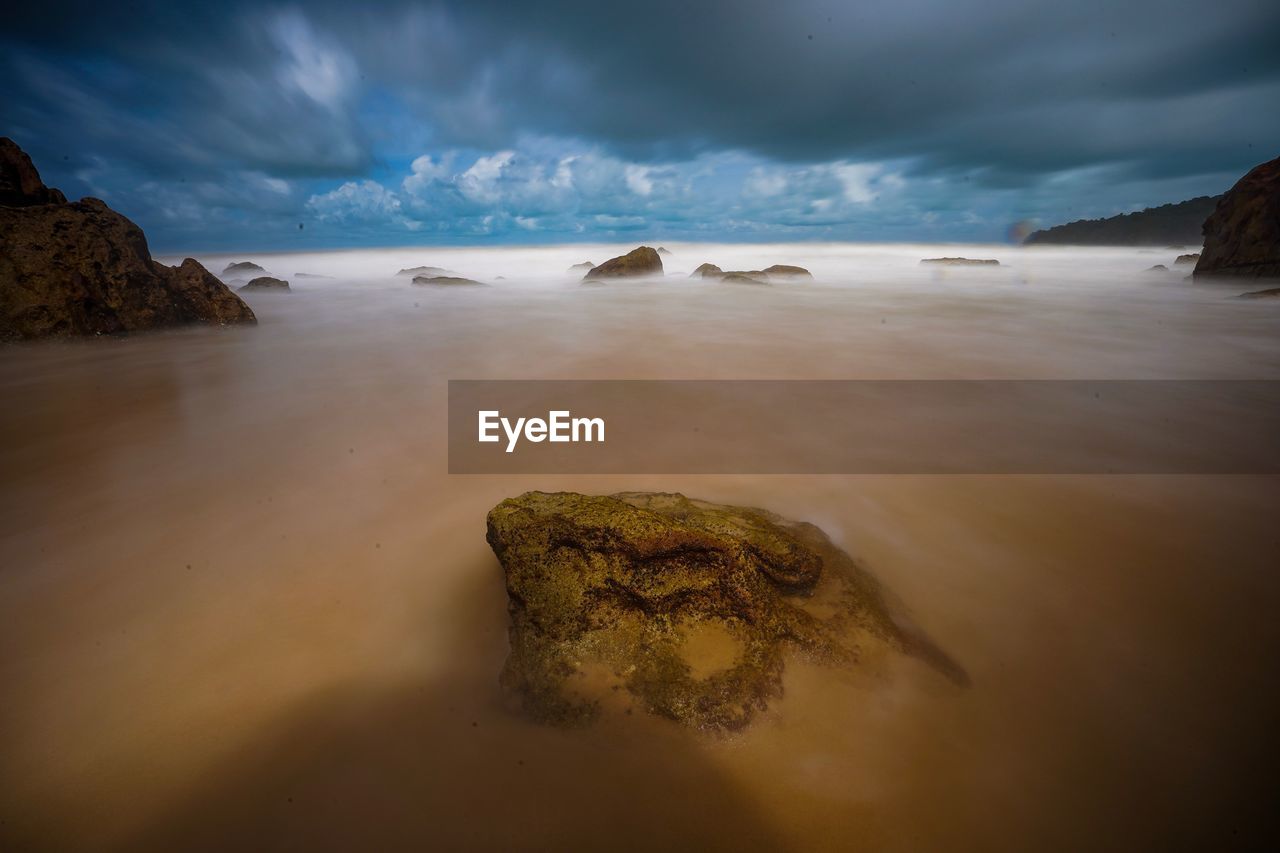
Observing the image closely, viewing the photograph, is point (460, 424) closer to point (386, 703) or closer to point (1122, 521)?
point (386, 703)

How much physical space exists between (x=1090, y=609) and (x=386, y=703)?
2.94 metres

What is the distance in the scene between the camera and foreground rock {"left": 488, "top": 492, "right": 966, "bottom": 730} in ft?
5.65

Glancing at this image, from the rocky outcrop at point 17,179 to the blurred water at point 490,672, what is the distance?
725 cm

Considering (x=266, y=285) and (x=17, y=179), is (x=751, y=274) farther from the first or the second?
(x=17, y=179)

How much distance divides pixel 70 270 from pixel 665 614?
11.1m

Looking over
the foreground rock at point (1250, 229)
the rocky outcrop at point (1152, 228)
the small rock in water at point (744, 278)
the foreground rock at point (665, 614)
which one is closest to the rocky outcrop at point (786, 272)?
the small rock in water at point (744, 278)

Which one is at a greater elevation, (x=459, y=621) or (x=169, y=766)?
(x=459, y=621)

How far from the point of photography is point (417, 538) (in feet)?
8.94

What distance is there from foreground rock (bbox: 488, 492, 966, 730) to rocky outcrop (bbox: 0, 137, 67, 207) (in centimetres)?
1186

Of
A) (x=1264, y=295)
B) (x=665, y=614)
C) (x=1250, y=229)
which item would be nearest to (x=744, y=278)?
(x=1264, y=295)

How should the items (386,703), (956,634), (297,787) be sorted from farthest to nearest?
(956,634)
(386,703)
(297,787)

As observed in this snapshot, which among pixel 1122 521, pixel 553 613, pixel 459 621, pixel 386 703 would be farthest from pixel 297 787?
pixel 1122 521

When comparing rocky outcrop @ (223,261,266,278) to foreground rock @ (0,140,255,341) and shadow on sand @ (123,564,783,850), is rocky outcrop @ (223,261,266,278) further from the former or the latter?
shadow on sand @ (123,564,783,850)

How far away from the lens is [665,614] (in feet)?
6.15
